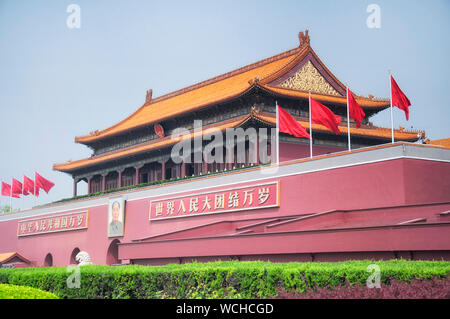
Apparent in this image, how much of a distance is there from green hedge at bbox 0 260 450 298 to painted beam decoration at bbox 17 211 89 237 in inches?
608

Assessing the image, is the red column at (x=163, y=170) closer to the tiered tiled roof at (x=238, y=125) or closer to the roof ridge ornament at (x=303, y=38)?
the tiered tiled roof at (x=238, y=125)

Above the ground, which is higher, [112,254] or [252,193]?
[252,193]

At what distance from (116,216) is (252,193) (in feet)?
29.1

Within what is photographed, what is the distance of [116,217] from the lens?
26391mm

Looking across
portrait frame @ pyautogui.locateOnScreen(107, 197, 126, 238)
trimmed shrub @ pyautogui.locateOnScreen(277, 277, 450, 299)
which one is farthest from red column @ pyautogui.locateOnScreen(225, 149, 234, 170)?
trimmed shrub @ pyautogui.locateOnScreen(277, 277, 450, 299)

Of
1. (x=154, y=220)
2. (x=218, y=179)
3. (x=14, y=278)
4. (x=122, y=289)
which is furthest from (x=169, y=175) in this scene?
(x=122, y=289)

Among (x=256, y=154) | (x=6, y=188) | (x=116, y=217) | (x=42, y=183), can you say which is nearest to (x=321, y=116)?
(x=256, y=154)

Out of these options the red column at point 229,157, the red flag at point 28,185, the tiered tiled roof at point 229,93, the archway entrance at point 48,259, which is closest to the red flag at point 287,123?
the tiered tiled roof at point 229,93

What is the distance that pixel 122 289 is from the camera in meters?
11.7

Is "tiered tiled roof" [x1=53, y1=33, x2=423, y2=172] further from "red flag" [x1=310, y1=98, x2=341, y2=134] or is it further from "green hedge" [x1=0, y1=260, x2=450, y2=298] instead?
"green hedge" [x1=0, y1=260, x2=450, y2=298]

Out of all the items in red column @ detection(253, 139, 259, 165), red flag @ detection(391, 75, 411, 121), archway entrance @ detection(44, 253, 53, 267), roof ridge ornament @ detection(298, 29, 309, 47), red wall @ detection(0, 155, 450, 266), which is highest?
roof ridge ornament @ detection(298, 29, 309, 47)

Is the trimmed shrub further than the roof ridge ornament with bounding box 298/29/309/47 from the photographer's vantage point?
No

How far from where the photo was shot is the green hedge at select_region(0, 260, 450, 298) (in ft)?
28.5

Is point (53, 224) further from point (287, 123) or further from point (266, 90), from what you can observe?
point (287, 123)
